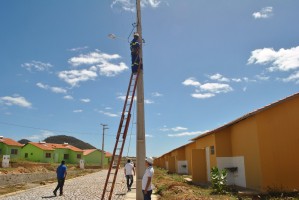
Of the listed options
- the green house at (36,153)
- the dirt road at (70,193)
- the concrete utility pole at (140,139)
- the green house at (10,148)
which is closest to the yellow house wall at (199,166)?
the dirt road at (70,193)

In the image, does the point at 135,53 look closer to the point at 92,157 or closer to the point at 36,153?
the point at 36,153

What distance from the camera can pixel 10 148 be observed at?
192 feet

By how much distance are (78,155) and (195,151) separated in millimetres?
55563

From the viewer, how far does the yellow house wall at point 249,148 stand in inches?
563

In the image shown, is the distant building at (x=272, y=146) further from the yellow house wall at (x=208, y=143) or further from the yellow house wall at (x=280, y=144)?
the yellow house wall at (x=208, y=143)

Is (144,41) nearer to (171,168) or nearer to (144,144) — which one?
(144,144)

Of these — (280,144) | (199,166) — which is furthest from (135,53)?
(199,166)

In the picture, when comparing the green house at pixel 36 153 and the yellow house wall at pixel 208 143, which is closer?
the yellow house wall at pixel 208 143

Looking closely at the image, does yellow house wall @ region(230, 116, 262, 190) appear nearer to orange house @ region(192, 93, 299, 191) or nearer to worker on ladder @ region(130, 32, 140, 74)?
orange house @ region(192, 93, 299, 191)

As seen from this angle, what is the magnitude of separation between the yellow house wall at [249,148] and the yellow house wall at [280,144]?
1.15 ft

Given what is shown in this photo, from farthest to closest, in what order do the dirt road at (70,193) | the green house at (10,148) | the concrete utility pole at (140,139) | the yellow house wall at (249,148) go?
1. the green house at (10,148)
2. the yellow house wall at (249,148)
3. the dirt road at (70,193)
4. the concrete utility pole at (140,139)

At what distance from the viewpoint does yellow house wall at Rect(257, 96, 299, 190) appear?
44.7ft

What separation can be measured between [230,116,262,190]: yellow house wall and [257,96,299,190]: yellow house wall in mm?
351

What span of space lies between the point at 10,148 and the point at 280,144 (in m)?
55.9
